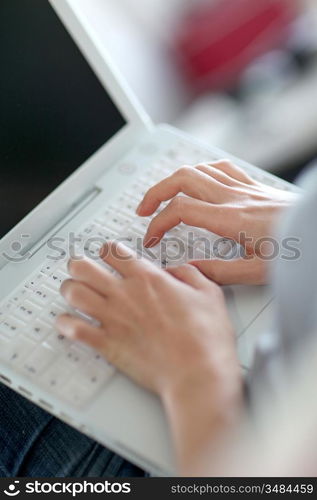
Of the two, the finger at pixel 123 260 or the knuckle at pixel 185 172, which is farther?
the knuckle at pixel 185 172

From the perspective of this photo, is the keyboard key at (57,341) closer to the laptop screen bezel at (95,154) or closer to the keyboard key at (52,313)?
the keyboard key at (52,313)

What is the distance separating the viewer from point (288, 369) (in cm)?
64

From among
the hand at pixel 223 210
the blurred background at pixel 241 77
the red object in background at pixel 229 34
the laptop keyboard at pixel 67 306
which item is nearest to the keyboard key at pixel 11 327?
the laptop keyboard at pixel 67 306

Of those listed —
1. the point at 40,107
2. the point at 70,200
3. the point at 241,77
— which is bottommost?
the point at 241,77

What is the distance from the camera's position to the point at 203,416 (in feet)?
2.27

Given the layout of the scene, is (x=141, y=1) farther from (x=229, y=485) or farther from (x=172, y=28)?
(x=229, y=485)

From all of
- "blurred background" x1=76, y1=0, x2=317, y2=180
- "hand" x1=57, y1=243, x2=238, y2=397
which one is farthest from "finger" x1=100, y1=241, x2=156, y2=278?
"blurred background" x1=76, y1=0, x2=317, y2=180

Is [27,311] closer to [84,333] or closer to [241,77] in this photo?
[84,333]

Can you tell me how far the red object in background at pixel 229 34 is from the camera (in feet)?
5.88

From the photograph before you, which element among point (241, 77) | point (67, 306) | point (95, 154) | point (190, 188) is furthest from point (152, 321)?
point (241, 77)

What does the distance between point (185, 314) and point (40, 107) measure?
1.34 feet

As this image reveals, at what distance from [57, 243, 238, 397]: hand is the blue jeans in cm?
16

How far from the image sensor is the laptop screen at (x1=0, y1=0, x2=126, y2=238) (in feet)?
3.10

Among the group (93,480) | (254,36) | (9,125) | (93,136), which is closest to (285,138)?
(254,36)
